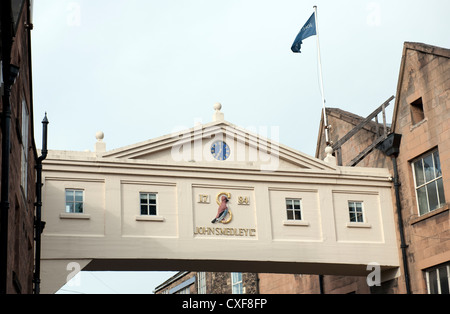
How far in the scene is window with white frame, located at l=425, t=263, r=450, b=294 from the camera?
2692cm

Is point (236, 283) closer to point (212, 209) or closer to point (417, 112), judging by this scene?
point (212, 209)

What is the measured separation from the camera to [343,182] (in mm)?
29484

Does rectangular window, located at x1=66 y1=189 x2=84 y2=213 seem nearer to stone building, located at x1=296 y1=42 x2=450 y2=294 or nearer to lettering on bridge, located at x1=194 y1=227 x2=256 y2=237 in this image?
lettering on bridge, located at x1=194 y1=227 x2=256 y2=237

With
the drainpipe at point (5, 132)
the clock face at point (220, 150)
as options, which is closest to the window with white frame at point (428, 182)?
the clock face at point (220, 150)

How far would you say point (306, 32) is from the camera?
34500 millimetres

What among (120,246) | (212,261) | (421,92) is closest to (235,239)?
(212,261)

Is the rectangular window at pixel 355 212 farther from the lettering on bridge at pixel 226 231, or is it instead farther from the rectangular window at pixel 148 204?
the rectangular window at pixel 148 204

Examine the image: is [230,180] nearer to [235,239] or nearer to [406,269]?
[235,239]

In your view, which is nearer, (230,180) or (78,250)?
(78,250)

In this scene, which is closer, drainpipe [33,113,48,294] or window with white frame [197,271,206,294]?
drainpipe [33,113,48,294]

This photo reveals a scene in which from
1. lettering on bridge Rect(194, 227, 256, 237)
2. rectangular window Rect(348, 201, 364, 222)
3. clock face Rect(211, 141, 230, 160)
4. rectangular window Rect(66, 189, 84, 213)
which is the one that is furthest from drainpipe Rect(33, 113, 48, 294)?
rectangular window Rect(348, 201, 364, 222)

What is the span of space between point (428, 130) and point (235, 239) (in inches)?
309

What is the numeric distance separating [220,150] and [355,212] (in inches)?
225
